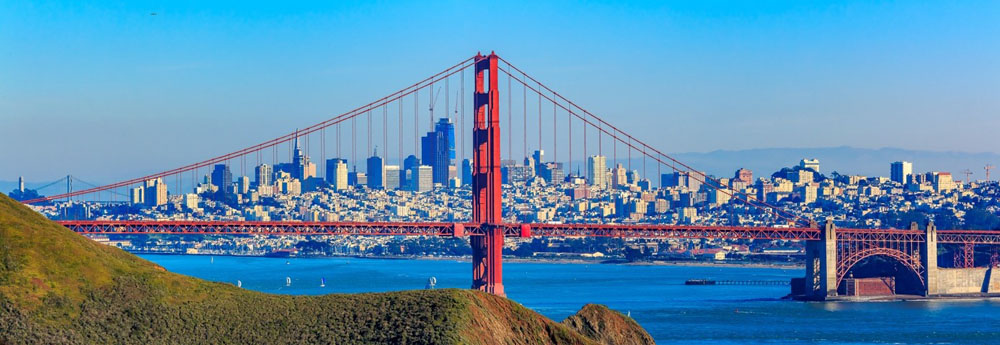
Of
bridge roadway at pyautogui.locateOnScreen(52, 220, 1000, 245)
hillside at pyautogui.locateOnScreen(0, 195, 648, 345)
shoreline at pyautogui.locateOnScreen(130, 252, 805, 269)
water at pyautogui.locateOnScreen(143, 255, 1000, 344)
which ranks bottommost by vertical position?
water at pyautogui.locateOnScreen(143, 255, 1000, 344)

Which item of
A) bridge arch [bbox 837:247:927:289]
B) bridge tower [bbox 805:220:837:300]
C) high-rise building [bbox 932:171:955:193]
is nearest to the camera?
bridge tower [bbox 805:220:837:300]

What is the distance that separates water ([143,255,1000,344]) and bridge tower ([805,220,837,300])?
47.3 inches

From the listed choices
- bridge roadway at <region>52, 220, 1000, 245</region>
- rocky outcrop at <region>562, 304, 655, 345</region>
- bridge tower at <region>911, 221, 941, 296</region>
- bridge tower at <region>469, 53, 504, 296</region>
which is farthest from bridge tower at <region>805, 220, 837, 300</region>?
rocky outcrop at <region>562, 304, 655, 345</region>

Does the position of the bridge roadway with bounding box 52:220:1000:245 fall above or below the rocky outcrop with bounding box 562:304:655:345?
above

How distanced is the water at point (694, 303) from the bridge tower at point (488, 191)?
10.8ft

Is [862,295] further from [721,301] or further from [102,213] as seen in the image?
[102,213]

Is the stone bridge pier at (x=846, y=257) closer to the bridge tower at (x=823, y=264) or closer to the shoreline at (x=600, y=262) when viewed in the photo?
the bridge tower at (x=823, y=264)

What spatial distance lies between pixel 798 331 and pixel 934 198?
11403cm

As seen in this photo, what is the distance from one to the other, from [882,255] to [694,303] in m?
10.2

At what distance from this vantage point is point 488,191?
228ft

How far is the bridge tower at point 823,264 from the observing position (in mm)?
79625

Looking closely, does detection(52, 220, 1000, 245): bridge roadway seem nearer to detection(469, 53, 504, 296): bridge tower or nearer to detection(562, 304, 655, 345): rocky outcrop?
detection(469, 53, 504, 296): bridge tower

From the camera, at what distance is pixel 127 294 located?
115 ft

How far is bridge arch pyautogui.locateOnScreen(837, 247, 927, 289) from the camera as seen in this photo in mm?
81250
